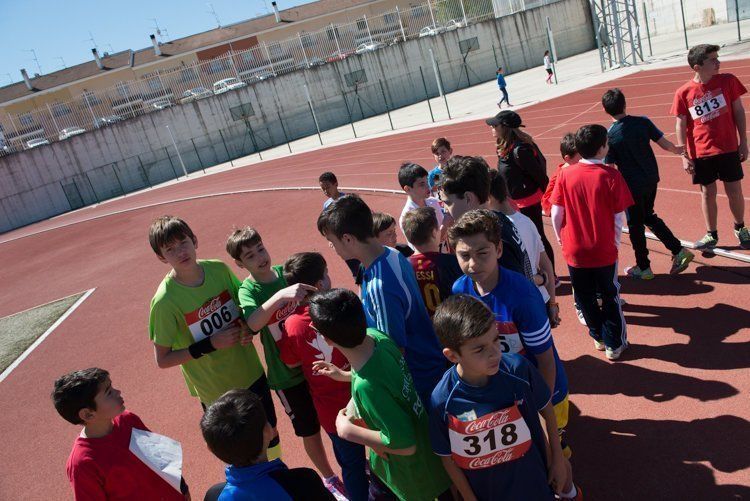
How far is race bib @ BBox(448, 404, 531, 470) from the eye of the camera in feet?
7.42

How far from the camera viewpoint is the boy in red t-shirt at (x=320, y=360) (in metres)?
3.10

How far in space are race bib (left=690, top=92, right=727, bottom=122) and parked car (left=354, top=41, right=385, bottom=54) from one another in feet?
102

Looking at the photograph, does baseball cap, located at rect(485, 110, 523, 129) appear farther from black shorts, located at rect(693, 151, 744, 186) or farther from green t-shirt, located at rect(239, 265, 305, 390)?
green t-shirt, located at rect(239, 265, 305, 390)

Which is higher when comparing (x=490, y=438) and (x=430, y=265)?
(x=430, y=265)

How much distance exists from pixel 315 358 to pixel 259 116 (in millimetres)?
31982

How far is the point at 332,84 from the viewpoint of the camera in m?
33.8

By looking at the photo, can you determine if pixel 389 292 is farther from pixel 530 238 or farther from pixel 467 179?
pixel 530 238

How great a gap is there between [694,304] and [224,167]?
1114 inches

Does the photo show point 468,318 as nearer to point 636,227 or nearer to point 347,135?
point 636,227

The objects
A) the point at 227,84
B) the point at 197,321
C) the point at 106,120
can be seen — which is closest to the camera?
the point at 197,321

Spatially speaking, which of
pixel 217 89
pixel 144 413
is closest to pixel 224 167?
pixel 217 89

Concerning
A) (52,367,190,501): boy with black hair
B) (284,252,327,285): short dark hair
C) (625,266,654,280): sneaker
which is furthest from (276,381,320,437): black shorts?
(625,266,654,280): sneaker

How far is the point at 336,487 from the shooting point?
12.1 feet

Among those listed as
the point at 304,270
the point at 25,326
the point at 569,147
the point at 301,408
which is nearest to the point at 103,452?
the point at 301,408
